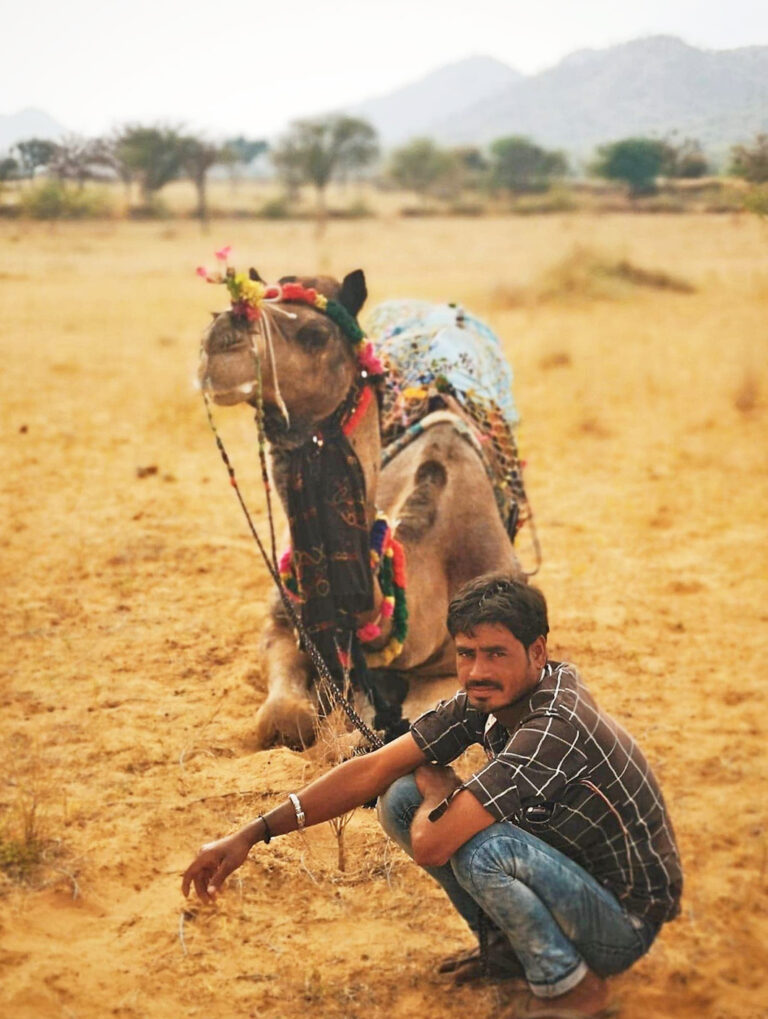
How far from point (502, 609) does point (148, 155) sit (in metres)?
7.32

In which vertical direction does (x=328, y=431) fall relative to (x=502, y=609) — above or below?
above

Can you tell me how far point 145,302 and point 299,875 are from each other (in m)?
15.8

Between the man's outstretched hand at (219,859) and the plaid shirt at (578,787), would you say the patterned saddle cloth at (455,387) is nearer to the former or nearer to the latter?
the plaid shirt at (578,787)

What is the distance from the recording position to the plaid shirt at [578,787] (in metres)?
2.59

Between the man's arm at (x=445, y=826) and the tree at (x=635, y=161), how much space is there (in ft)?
14.6

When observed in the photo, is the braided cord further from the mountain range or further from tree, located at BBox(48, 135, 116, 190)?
tree, located at BBox(48, 135, 116, 190)

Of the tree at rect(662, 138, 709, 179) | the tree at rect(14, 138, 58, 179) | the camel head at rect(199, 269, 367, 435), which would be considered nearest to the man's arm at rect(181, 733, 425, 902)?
the camel head at rect(199, 269, 367, 435)

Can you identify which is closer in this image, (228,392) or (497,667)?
(497,667)

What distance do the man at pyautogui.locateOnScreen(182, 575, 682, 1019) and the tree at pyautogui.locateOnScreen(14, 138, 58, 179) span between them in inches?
186

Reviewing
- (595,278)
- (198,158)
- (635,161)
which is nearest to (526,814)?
(635,161)

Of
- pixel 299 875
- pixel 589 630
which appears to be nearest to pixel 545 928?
pixel 299 875

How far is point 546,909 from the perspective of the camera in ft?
8.75

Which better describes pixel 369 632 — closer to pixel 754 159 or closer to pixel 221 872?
pixel 221 872

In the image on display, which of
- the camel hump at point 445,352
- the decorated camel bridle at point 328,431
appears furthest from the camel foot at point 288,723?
the camel hump at point 445,352
